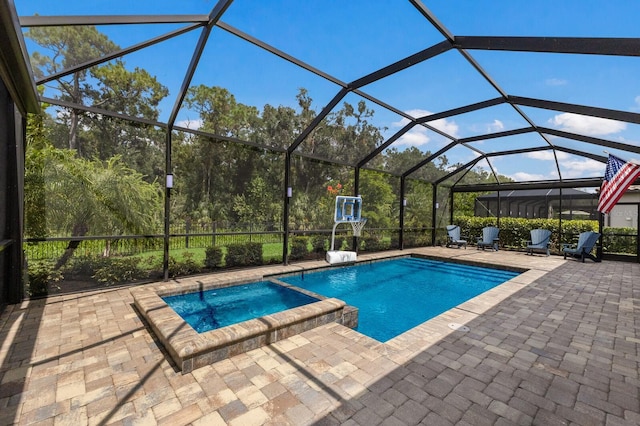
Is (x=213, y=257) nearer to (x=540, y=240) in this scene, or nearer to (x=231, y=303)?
(x=231, y=303)

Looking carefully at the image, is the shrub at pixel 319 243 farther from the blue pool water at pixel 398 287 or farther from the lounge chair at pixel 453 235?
the lounge chair at pixel 453 235

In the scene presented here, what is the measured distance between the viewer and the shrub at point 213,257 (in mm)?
6596

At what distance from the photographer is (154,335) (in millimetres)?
3367

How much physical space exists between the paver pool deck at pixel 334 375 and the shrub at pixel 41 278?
34 cm

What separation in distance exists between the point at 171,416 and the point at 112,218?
4.43 m

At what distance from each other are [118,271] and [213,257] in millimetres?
1811

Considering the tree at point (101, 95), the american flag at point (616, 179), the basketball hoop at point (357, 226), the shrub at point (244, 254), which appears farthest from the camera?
the basketball hoop at point (357, 226)

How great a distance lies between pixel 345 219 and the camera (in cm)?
878

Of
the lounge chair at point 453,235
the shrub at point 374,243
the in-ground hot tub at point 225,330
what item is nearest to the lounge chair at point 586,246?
the lounge chair at point 453,235

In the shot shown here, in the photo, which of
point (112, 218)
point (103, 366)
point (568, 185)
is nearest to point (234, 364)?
point (103, 366)

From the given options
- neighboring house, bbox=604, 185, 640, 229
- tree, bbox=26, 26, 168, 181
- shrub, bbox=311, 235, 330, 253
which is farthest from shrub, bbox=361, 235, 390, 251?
neighboring house, bbox=604, 185, 640, 229

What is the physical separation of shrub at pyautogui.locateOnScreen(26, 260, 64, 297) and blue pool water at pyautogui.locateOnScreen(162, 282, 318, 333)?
5.67ft

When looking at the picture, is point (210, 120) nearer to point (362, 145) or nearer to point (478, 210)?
point (362, 145)

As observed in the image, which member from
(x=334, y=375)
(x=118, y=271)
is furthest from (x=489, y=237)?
(x=118, y=271)
